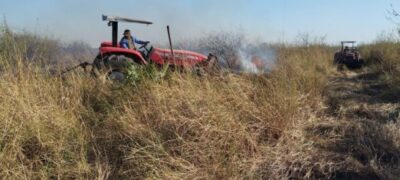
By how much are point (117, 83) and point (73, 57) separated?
2.12m

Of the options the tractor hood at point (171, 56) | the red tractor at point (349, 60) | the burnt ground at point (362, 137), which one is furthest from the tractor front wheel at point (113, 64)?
the red tractor at point (349, 60)

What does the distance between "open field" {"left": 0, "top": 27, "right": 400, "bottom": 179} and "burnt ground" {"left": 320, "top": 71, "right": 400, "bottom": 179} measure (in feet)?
0.04

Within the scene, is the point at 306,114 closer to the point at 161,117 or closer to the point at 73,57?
the point at 161,117

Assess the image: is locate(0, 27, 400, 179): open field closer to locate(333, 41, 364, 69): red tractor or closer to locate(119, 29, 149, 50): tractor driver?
locate(119, 29, 149, 50): tractor driver

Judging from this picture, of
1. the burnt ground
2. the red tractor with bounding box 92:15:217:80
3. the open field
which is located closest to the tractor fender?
the red tractor with bounding box 92:15:217:80

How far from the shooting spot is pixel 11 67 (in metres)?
4.88

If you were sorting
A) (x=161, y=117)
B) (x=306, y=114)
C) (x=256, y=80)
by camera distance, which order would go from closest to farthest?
1. (x=161, y=117)
2. (x=306, y=114)
3. (x=256, y=80)

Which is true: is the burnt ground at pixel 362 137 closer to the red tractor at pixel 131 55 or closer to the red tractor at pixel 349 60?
the red tractor at pixel 131 55

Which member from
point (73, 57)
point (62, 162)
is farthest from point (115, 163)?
point (73, 57)

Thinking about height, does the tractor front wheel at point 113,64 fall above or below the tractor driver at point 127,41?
below

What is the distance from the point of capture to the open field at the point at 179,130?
373 cm

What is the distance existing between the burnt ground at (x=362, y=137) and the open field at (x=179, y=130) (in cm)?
1

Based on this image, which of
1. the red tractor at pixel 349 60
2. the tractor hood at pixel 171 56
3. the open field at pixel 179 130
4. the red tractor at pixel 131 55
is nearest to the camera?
the open field at pixel 179 130

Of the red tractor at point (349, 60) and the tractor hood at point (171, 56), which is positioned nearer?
the tractor hood at point (171, 56)
